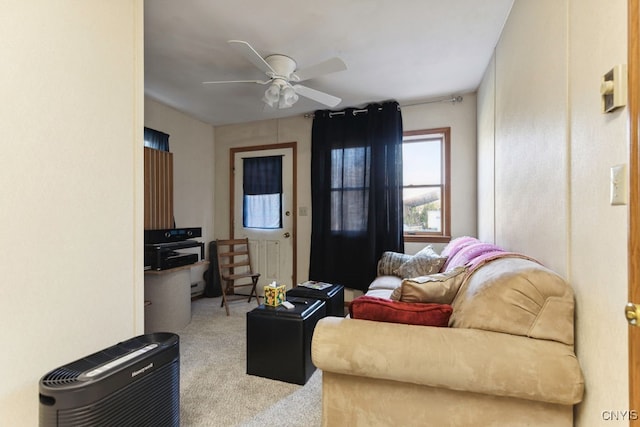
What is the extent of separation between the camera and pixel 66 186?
4.08ft

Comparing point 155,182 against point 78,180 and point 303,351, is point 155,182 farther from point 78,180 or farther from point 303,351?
point 303,351

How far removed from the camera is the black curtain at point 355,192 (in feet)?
11.5

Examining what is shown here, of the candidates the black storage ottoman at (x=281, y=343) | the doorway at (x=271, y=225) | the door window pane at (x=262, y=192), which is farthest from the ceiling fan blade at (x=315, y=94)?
the black storage ottoman at (x=281, y=343)

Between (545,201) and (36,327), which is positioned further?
(545,201)

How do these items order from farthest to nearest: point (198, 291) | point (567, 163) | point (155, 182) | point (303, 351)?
point (198, 291) → point (155, 182) → point (303, 351) → point (567, 163)

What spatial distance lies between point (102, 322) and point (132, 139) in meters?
0.92

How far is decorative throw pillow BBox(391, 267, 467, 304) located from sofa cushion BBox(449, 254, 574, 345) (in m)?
0.12

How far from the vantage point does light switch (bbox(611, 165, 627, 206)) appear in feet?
2.75

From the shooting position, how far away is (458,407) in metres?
1.18

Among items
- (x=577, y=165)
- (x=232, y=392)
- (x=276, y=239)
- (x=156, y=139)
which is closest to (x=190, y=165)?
(x=156, y=139)

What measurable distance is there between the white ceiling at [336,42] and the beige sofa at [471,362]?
1803 millimetres

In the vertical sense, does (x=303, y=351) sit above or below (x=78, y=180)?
below

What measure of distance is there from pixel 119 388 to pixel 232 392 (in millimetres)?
990

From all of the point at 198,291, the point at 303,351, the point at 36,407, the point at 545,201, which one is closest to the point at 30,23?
the point at 36,407
